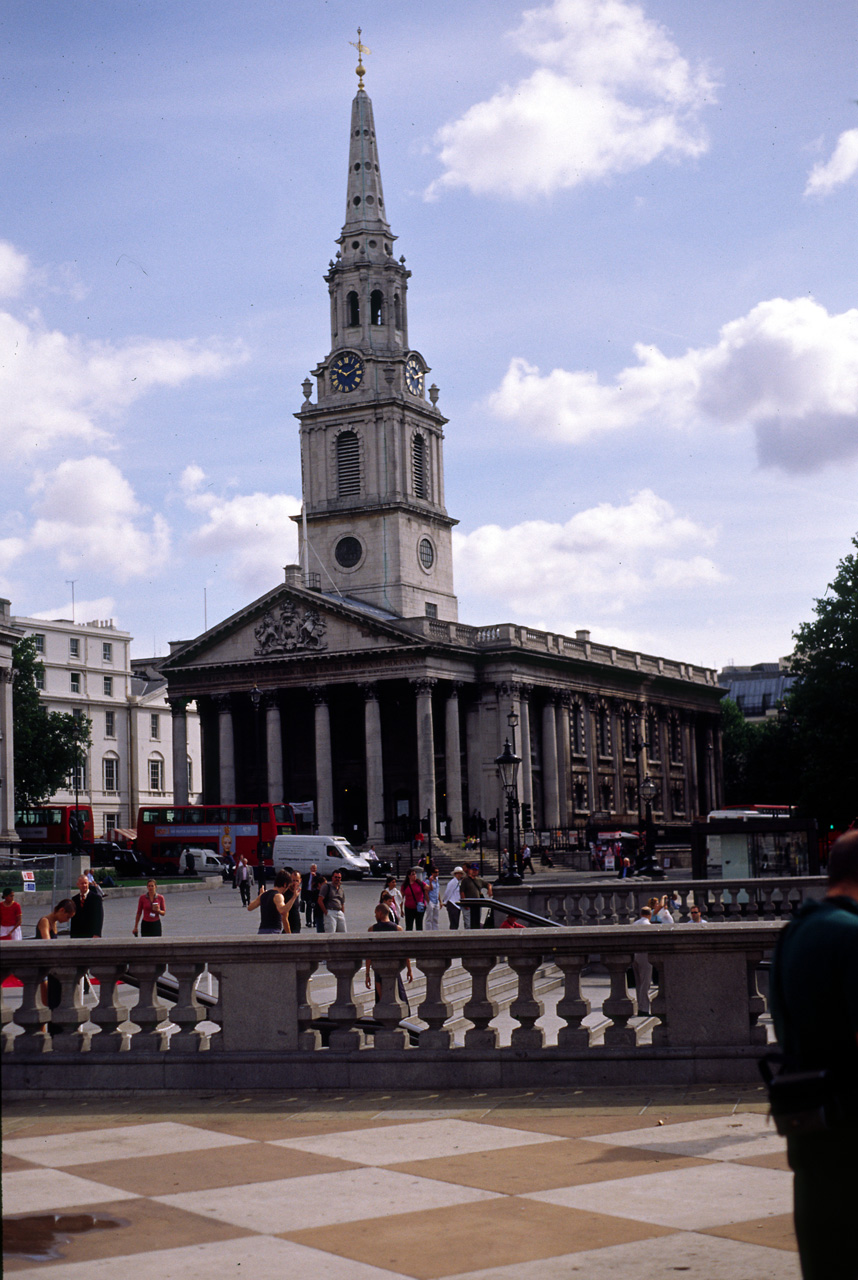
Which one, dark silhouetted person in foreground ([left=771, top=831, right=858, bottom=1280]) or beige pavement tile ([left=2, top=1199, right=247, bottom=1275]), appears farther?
beige pavement tile ([left=2, top=1199, right=247, bottom=1275])

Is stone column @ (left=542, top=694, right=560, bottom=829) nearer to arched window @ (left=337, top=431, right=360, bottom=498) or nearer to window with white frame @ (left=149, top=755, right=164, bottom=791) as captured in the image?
arched window @ (left=337, top=431, right=360, bottom=498)

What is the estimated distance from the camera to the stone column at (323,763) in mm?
94000

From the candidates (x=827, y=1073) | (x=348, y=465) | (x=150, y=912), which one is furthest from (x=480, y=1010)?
(x=348, y=465)

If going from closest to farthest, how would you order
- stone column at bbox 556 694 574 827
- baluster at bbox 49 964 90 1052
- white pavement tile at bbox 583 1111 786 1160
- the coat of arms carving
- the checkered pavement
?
the checkered pavement → white pavement tile at bbox 583 1111 786 1160 → baluster at bbox 49 964 90 1052 → the coat of arms carving → stone column at bbox 556 694 574 827

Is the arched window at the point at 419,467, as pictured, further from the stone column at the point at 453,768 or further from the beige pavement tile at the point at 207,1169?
the beige pavement tile at the point at 207,1169

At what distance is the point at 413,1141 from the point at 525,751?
86494mm

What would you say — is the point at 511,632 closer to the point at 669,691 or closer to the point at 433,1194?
the point at 669,691

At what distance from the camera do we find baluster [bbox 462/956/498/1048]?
11.5 meters

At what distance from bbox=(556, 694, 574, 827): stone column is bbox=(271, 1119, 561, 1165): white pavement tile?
297 feet

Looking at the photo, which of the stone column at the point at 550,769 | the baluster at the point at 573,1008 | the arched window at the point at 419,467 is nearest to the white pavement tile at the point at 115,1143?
the baluster at the point at 573,1008

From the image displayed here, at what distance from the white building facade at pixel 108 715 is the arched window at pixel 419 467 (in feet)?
105

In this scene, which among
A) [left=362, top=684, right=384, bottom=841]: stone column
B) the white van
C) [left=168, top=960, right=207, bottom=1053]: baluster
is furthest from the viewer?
[left=362, top=684, right=384, bottom=841]: stone column

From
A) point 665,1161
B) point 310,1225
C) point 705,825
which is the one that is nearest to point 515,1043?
point 665,1161

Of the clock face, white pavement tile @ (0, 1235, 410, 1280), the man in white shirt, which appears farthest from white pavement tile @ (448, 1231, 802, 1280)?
the clock face
